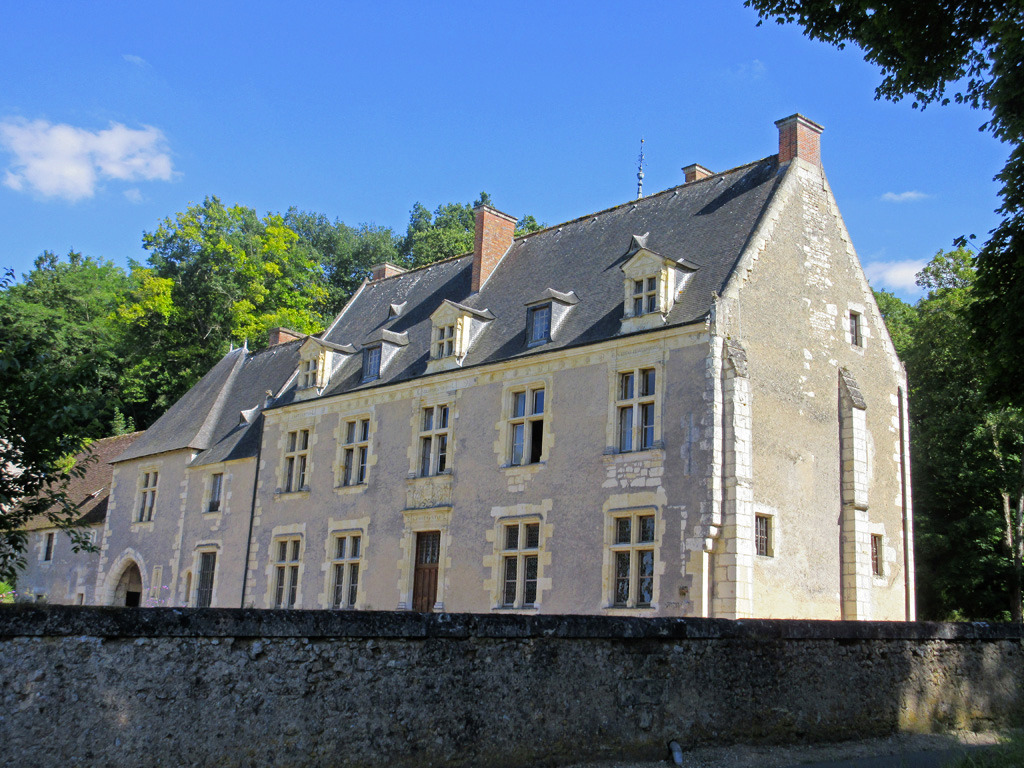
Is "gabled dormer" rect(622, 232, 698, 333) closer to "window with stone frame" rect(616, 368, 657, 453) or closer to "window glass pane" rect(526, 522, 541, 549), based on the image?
"window with stone frame" rect(616, 368, 657, 453)

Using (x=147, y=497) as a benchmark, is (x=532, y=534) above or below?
below

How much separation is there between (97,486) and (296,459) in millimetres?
13626

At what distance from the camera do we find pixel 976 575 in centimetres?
2581

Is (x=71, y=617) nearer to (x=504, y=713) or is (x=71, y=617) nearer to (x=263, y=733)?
(x=263, y=733)

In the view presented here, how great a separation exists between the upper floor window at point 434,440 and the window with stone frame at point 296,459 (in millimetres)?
4307

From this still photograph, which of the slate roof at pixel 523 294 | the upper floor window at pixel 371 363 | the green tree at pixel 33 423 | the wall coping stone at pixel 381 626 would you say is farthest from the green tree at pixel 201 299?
the wall coping stone at pixel 381 626

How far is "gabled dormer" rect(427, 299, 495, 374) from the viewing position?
2181 centimetres

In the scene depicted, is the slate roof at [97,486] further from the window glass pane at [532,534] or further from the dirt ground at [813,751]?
the dirt ground at [813,751]

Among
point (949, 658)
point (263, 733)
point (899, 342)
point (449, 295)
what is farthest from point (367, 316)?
point (263, 733)

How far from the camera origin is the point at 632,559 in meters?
17.2

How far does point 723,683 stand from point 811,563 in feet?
33.1

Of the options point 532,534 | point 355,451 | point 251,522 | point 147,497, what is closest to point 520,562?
point 532,534

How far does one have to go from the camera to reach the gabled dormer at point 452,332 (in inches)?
859

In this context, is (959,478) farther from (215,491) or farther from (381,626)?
(381,626)
